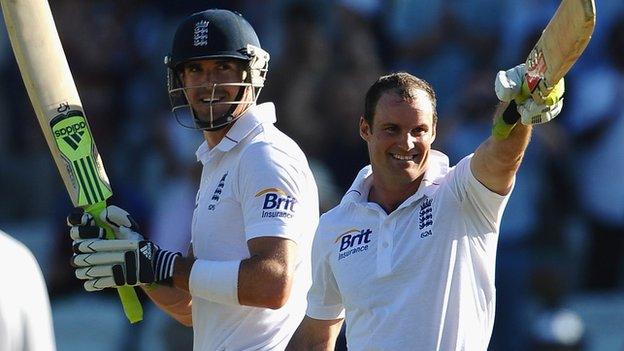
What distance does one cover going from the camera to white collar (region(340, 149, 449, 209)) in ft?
13.4

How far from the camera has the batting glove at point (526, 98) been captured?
360cm

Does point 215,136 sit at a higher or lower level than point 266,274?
higher

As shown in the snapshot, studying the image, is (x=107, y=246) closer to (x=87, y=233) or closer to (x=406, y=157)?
(x=87, y=233)

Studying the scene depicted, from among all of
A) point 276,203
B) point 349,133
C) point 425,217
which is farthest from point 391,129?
point 349,133

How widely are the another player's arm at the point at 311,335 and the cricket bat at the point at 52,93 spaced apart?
0.82 meters

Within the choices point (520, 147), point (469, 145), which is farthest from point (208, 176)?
point (469, 145)

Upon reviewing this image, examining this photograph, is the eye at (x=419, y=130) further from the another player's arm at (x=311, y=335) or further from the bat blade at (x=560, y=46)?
the another player's arm at (x=311, y=335)

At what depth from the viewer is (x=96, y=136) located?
8016 mm

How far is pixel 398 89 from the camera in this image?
4168mm

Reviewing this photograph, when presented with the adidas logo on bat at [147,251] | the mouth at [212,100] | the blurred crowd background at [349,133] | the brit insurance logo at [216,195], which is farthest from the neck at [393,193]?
the blurred crowd background at [349,133]

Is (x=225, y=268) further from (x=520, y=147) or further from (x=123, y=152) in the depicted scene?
(x=123, y=152)

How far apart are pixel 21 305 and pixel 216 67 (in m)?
1.89

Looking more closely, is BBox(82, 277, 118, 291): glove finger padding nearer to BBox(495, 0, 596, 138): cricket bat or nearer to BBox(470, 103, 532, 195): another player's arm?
BBox(470, 103, 532, 195): another player's arm

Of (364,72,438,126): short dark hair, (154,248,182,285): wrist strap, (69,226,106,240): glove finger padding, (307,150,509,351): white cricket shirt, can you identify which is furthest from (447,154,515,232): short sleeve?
(69,226,106,240): glove finger padding
